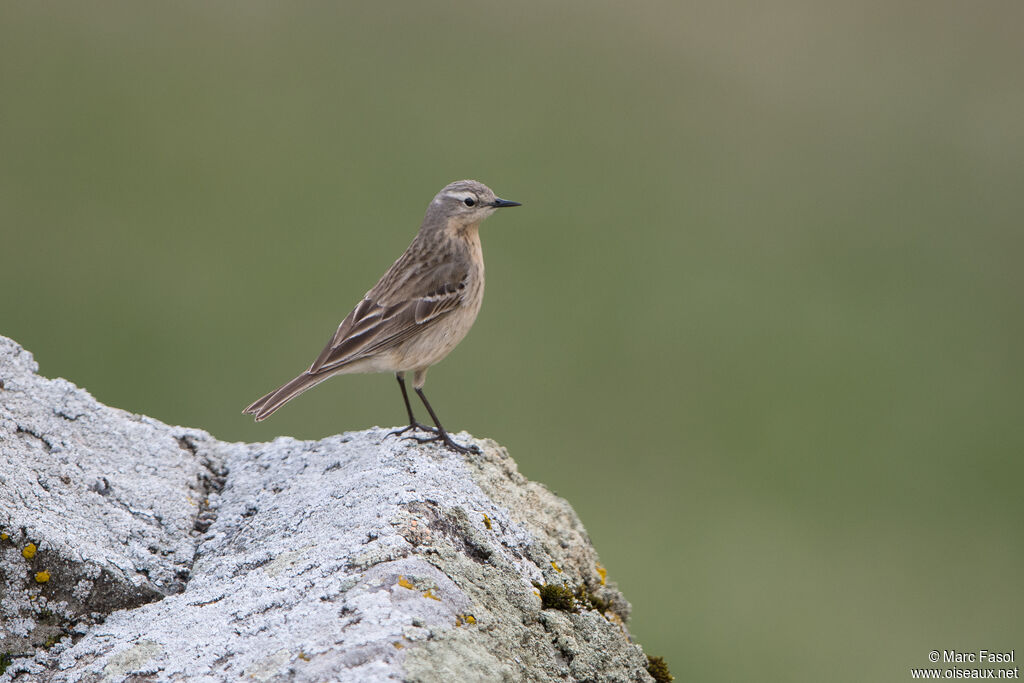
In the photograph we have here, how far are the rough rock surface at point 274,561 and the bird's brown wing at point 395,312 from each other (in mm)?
1111

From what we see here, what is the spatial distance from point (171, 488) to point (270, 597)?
55.7 inches

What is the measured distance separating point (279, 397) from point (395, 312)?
3.05ft

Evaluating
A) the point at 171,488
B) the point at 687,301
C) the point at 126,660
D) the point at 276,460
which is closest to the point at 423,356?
the point at 276,460

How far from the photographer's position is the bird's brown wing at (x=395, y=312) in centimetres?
698

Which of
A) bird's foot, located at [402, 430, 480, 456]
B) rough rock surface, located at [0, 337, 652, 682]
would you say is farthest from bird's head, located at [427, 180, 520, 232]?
rough rock surface, located at [0, 337, 652, 682]

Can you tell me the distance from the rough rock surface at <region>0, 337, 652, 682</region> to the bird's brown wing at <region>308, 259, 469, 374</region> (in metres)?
1.11

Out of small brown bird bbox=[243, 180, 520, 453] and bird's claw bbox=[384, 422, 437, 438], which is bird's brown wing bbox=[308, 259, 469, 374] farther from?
bird's claw bbox=[384, 422, 437, 438]

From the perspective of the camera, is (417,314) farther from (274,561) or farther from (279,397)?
(274,561)

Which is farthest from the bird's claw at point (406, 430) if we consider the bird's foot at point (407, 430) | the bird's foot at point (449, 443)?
the bird's foot at point (449, 443)

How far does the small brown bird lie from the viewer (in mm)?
6945

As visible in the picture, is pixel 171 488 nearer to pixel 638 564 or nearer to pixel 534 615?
pixel 534 615

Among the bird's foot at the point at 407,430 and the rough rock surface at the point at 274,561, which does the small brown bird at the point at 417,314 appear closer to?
the bird's foot at the point at 407,430

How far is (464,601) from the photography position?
4.12 meters

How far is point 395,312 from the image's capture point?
23.6 feet
